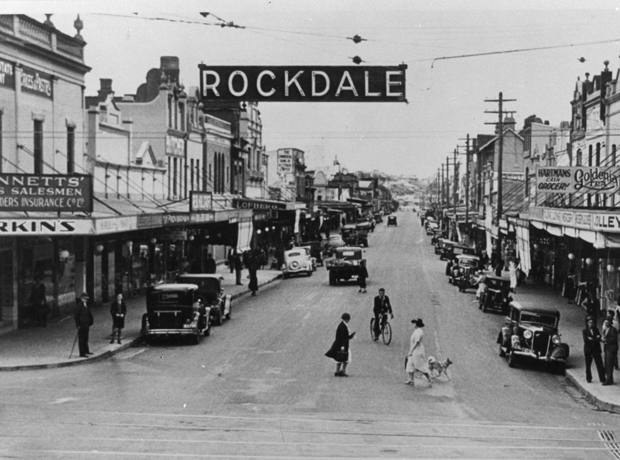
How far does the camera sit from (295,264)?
170 ft

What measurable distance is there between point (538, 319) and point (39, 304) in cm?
1440

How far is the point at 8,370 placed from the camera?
19.8 metres

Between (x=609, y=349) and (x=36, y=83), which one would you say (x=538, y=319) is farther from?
(x=36, y=83)

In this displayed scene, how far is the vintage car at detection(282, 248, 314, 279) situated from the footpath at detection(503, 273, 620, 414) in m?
17.8

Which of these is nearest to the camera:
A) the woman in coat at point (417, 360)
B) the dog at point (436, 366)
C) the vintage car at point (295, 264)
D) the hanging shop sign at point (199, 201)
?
the woman in coat at point (417, 360)

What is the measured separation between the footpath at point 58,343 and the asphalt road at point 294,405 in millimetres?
545

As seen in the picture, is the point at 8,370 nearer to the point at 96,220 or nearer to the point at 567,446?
the point at 96,220

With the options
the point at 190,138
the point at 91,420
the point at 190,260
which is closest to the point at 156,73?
the point at 190,138

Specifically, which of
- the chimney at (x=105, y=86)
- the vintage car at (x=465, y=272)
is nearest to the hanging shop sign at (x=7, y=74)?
the vintage car at (x=465, y=272)

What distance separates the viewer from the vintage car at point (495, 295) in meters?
33.9

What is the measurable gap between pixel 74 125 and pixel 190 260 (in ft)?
51.9

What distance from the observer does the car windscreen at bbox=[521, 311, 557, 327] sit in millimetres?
22266

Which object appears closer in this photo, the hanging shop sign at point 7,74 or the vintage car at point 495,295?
the hanging shop sign at point 7,74

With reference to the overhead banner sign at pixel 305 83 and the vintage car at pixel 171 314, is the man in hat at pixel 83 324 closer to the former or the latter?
the vintage car at pixel 171 314
